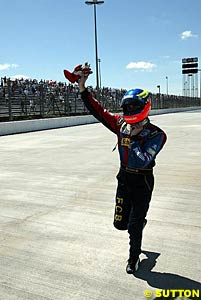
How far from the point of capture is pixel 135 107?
8.72ft

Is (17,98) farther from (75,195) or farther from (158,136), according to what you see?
(158,136)

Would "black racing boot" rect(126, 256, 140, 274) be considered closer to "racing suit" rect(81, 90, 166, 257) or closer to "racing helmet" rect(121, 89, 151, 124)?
"racing suit" rect(81, 90, 166, 257)

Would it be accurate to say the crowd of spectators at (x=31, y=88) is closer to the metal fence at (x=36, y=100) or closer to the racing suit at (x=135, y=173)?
the metal fence at (x=36, y=100)

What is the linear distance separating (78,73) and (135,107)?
0.66 meters

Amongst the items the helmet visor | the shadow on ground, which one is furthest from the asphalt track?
the helmet visor

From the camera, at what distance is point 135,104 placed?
2.66 meters

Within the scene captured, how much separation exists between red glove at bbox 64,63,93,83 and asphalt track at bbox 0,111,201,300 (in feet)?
5.38

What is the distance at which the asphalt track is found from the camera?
2.72m

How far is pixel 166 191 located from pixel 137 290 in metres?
2.99

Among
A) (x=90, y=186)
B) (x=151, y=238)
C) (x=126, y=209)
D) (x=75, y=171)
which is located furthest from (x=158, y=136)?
(x=75, y=171)

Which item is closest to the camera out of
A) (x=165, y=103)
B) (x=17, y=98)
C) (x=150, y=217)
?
(x=150, y=217)

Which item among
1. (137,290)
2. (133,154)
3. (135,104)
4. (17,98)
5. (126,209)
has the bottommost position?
(137,290)

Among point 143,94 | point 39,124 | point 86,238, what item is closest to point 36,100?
point 39,124

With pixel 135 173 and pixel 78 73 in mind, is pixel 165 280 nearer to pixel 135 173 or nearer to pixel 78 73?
pixel 135 173
